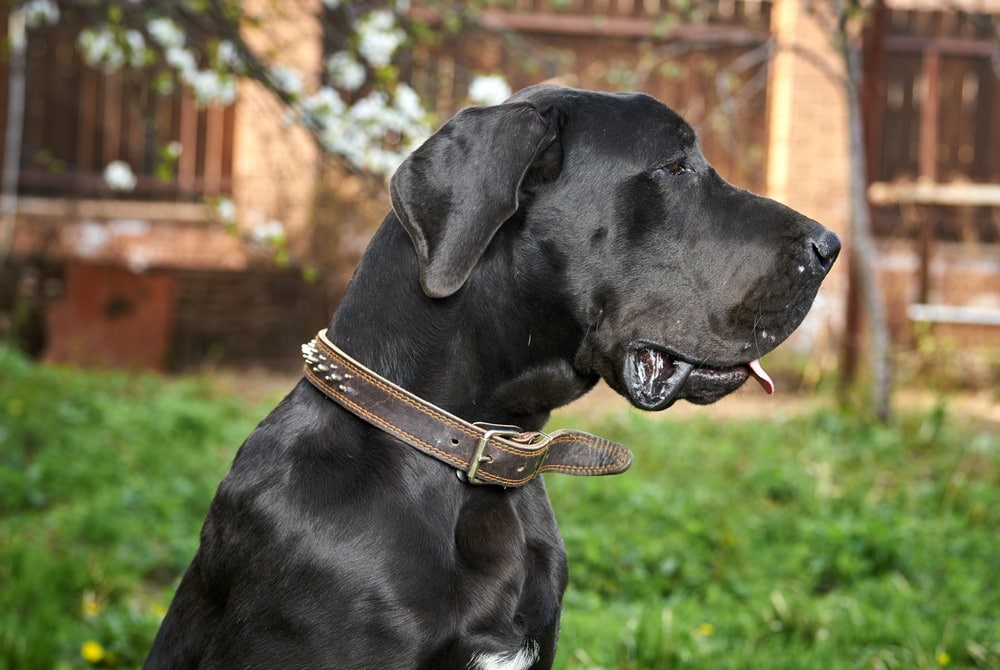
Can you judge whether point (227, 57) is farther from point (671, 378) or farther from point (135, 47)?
point (671, 378)

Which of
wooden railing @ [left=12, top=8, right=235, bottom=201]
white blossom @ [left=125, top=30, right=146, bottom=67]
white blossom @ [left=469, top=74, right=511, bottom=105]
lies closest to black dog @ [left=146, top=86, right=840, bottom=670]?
white blossom @ [left=469, top=74, right=511, bottom=105]

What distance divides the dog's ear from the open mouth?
1.48 ft

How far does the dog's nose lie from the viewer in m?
2.41

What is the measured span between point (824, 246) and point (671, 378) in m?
0.44

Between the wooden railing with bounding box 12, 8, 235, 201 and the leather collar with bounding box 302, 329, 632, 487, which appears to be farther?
the wooden railing with bounding box 12, 8, 235, 201

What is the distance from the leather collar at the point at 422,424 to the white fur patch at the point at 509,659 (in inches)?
13.2

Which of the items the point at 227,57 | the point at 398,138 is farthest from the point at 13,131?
the point at 227,57

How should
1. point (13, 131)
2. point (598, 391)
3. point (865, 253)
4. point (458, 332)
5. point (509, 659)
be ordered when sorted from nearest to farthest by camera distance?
point (509, 659) < point (458, 332) < point (865, 253) < point (598, 391) < point (13, 131)

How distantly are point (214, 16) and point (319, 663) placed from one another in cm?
304

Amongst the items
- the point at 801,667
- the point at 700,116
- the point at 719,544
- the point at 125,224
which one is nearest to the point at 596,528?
the point at 719,544

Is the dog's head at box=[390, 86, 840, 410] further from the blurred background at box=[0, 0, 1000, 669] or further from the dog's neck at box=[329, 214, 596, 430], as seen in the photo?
the blurred background at box=[0, 0, 1000, 669]

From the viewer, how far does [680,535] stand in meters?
4.85

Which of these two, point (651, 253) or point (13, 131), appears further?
point (13, 131)

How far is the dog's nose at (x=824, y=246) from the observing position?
241cm
